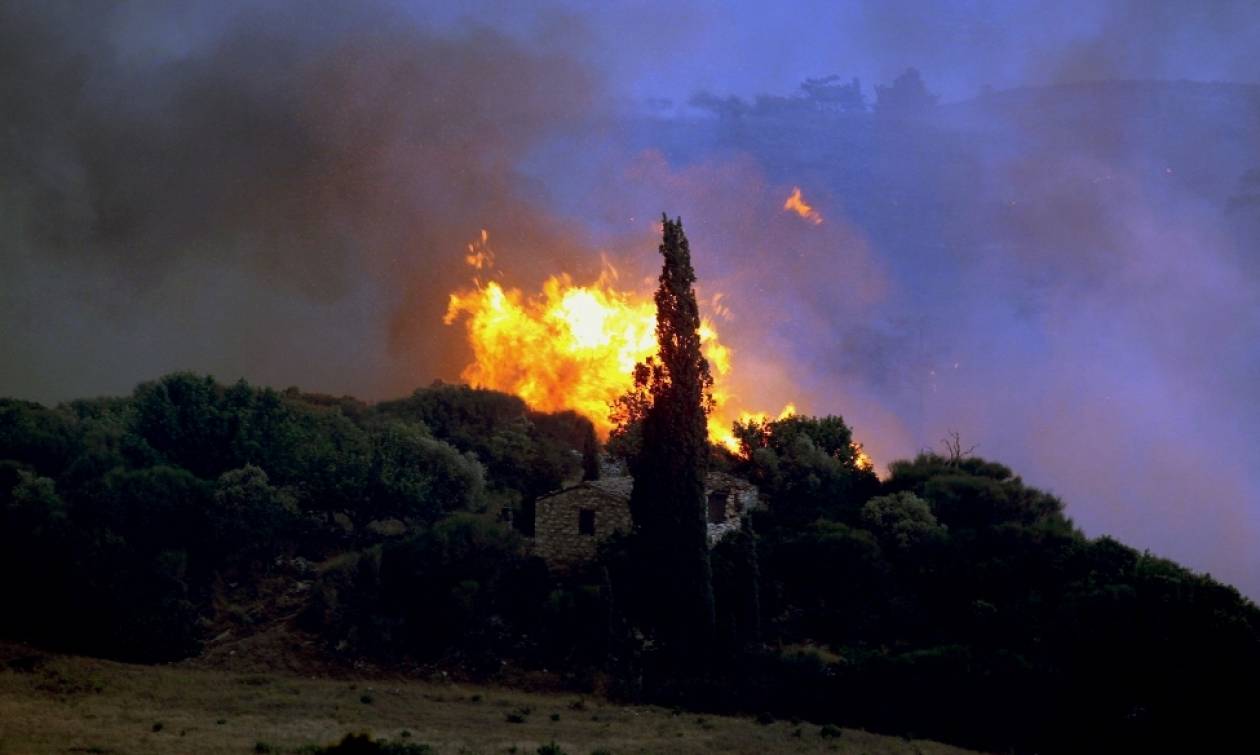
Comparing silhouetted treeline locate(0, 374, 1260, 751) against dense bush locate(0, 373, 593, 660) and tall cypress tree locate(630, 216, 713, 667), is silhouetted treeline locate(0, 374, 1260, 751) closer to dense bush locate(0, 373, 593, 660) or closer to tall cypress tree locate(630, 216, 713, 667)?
dense bush locate(0, 373, 593, 660)

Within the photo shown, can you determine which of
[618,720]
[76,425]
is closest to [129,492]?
[76,425]

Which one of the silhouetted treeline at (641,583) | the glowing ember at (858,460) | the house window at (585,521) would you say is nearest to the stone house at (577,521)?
the house window at (585,521)

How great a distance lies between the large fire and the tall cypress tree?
1626 centimetres

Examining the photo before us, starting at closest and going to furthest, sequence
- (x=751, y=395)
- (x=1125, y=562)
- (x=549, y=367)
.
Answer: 1. (x=1125, y=562)
2. (x=549, y=367)
3. (x=751, y=395)

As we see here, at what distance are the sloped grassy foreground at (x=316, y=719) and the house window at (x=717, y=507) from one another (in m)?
16.3

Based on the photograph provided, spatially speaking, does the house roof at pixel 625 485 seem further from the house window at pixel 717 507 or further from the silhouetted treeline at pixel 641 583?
the silhouetted treeline at pixel 641 583

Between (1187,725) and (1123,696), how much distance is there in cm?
210

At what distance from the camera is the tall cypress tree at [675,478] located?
42.2 meters

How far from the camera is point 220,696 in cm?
3553

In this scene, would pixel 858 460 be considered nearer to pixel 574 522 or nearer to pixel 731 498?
pixel 731 498

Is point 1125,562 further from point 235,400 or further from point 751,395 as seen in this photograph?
point 235,400

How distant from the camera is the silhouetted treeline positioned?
35.9 metres

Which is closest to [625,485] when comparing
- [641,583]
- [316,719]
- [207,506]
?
[641,583]

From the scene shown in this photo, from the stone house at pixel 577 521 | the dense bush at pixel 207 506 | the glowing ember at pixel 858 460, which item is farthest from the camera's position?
the glowing ember at pixel 858 460
